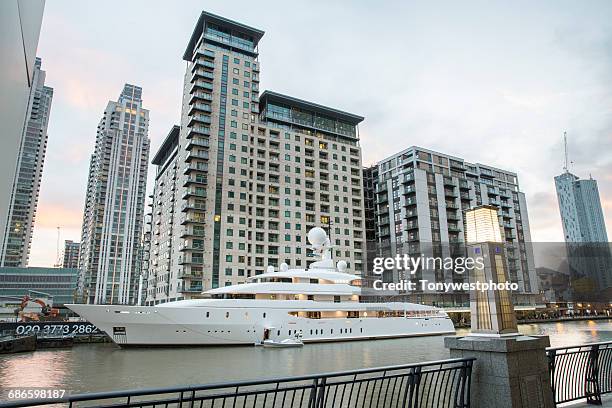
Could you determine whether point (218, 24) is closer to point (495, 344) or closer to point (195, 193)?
point (195, 193)

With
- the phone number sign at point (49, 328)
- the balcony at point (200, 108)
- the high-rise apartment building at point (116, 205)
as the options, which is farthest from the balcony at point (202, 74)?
the high-rise apartment building at point (116, 205)

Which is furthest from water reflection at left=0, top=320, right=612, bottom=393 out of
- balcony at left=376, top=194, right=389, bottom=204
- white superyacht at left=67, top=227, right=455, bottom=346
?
balcony at left=376, top=194, right=389, bottom=204

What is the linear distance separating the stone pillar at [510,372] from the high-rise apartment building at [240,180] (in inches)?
1938

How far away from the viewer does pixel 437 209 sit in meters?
68.2

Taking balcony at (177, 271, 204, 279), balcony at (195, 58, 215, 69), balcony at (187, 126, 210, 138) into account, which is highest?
balcony at (195, 58, 215, 69)

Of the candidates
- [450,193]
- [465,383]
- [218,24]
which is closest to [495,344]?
[465,383]

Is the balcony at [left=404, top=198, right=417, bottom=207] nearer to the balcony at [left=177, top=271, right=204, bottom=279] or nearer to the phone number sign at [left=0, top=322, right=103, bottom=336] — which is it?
the balcony at [left=177, top=271, right=204, bottom=279]

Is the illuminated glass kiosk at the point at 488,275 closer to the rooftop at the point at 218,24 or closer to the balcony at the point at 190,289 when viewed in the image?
the balcony at the point at 190,289

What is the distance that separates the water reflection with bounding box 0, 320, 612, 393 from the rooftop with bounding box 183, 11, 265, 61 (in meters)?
53.2

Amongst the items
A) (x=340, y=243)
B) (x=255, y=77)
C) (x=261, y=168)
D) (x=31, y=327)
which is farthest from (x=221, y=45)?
(x=31, y=327)

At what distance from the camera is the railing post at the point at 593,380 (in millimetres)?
7434

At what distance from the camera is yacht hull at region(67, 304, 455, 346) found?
95.2ft

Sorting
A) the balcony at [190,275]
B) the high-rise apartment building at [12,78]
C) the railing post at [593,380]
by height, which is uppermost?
the balcony at [190,275]

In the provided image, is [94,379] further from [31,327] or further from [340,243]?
[340,243]
